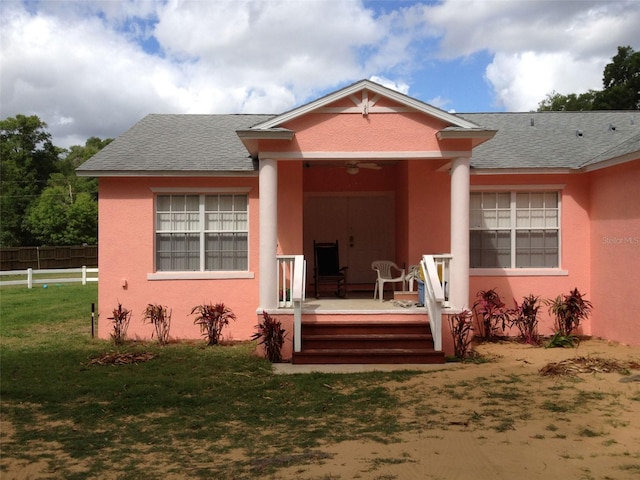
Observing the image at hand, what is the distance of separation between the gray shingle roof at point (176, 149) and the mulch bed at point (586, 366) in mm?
6491

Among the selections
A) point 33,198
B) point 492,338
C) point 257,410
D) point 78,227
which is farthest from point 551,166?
point 33,198

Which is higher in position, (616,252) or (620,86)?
(620,86)

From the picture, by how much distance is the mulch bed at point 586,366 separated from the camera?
843 centimetres

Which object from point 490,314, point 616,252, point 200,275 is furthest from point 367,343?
point 616,252

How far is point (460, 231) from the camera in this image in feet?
33.4

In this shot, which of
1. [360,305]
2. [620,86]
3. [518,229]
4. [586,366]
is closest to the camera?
[586,366]

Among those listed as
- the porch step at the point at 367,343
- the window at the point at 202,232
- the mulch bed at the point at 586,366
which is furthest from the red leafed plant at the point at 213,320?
the mulch bed at the point at 586,366

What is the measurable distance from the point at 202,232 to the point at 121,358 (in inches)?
125

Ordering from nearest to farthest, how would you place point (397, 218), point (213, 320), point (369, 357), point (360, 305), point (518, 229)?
point (369, 357), point (360, 305), point (213, 320), point (518, 229), point (397, 218)

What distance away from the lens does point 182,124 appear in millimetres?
14422

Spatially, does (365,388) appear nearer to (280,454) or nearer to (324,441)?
(324,441)

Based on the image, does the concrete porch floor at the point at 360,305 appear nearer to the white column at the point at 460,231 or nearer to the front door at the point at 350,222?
the white column at the point at 460,231

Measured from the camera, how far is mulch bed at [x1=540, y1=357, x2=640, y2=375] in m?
8.43

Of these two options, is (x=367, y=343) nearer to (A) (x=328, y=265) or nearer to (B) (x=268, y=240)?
(B) (x=268, y=240)
